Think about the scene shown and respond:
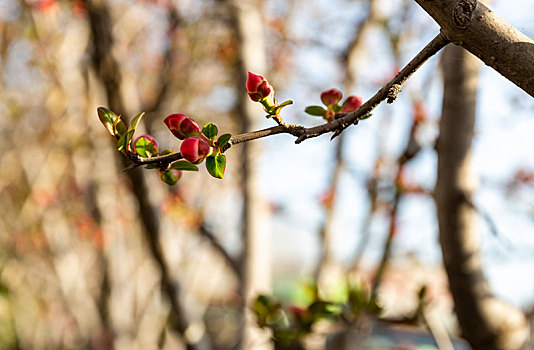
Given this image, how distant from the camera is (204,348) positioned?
140 centimetres

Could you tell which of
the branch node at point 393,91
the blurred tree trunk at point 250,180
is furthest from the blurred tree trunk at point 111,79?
the branch node at point 393,91

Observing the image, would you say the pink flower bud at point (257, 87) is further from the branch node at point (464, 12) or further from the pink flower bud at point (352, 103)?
the branch node at point (464, 12)

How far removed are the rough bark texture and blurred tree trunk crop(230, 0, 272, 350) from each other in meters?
1.26

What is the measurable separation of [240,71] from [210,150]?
4.15 feet

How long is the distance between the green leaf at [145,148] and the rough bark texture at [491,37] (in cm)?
37

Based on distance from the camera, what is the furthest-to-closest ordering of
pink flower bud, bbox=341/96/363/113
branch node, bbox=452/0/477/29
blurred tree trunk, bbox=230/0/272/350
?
blurred tree trunk, bbox=230/0/272/350
pink flower bud, bbox=341/96/363/113
branch node, bbox=452/0/477/29

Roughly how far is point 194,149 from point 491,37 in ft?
1.03

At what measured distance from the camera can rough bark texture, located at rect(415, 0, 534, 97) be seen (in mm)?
411

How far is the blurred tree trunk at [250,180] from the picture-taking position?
164cm

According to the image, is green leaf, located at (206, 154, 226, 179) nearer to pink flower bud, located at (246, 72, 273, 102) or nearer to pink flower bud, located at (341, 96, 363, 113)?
Result: pink flower bud, located at (246, 72, 273, 102)

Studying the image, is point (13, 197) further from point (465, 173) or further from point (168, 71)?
point (465, 173)

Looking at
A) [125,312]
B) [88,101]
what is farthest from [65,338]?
[88,101]

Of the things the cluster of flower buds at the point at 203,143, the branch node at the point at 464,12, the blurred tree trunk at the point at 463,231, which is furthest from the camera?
the blurred tree trunk at the point at 463,231

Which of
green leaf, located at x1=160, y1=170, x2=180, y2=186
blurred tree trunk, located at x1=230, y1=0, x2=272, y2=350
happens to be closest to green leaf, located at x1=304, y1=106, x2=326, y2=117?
green leaf, located at x1=160, y1=170, x2=180, y2=186
